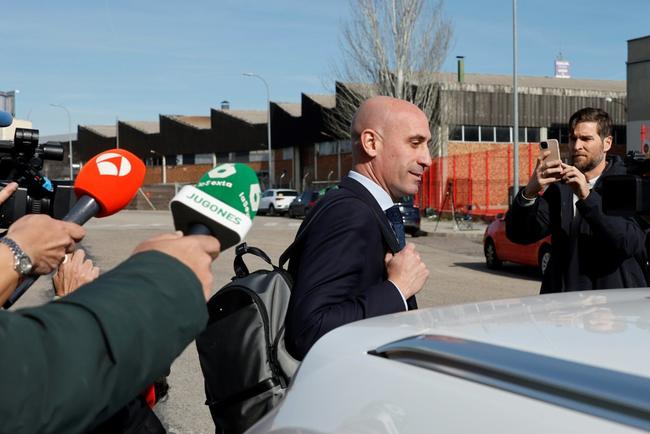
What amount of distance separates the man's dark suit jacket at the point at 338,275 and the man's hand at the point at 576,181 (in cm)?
124

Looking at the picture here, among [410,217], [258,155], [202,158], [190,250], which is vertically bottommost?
[410,217]

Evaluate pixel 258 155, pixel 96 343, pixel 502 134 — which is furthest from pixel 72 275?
pixel 258 155

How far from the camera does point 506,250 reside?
14180 mm

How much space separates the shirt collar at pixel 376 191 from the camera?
2.78m

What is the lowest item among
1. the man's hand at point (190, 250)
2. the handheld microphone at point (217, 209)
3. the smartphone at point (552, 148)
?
the man's hand at point (190, 250)

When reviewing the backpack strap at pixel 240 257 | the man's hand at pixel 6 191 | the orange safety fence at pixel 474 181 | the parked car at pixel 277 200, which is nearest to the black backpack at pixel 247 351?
the backpack strap at pixel 240 257

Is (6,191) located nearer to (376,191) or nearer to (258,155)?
(376,191)

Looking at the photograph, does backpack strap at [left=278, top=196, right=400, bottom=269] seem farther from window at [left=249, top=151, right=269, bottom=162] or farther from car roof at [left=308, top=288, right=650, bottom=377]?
window at [left=249, top=151, right=269, bottom=162]

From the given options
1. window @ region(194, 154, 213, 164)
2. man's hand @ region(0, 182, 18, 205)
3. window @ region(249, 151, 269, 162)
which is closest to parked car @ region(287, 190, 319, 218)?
window @ region(249, 151, 269, 162)

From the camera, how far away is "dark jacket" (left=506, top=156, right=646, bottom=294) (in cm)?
344

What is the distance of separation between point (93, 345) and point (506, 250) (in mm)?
13480

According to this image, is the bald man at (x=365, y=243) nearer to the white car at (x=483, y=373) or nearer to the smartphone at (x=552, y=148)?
the white car at (x=483, y=373)

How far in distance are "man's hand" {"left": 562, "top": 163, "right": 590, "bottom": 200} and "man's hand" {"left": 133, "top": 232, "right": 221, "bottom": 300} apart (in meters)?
2.44

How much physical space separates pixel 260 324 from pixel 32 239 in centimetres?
108
